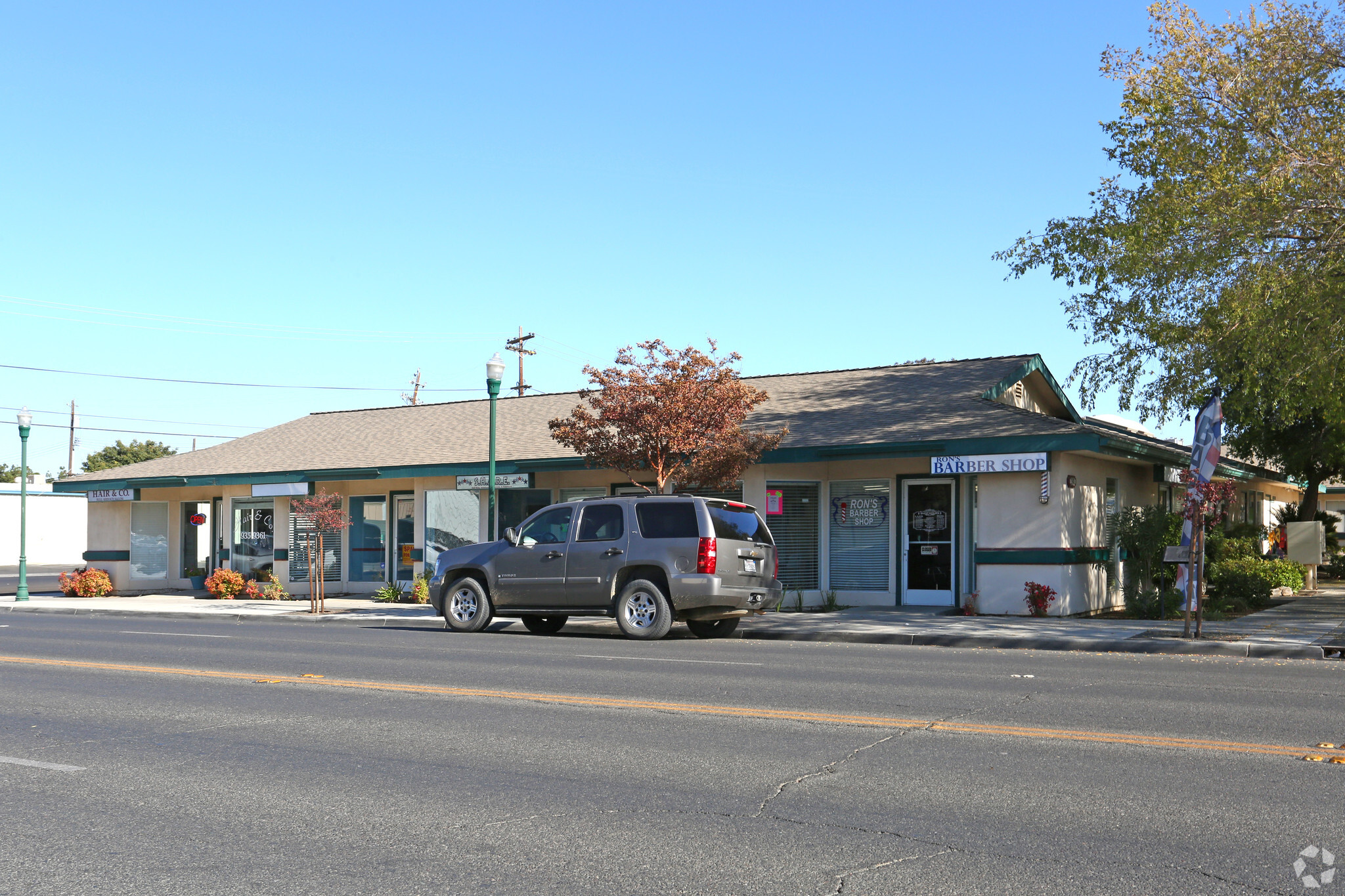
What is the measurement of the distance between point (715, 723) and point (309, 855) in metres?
4.12

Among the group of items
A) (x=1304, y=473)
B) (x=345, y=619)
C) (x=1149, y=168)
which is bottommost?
(x=345, y=619)

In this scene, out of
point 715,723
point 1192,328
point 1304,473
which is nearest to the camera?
point 715,723

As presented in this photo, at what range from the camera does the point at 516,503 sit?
87.2ft

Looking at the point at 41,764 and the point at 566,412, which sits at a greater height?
the point at 566,412

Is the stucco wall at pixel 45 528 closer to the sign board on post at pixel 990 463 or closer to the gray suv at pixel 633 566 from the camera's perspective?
the gray suv at pixel 633 566

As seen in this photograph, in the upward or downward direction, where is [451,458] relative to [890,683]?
upward

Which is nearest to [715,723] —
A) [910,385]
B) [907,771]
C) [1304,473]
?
[907,771]

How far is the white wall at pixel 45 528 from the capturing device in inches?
2154

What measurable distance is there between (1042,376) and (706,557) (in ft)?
40.6

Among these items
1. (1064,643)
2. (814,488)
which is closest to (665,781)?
(1064,643)

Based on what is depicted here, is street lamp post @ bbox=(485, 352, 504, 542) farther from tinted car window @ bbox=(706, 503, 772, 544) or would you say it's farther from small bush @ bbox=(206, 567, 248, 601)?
small bush @ bbox=(206, 567, 248, 601)

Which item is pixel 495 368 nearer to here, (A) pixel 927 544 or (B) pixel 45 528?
(A) pixel 927 544

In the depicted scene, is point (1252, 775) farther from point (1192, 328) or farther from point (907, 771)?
point (1192, 328)

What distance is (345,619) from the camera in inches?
859
